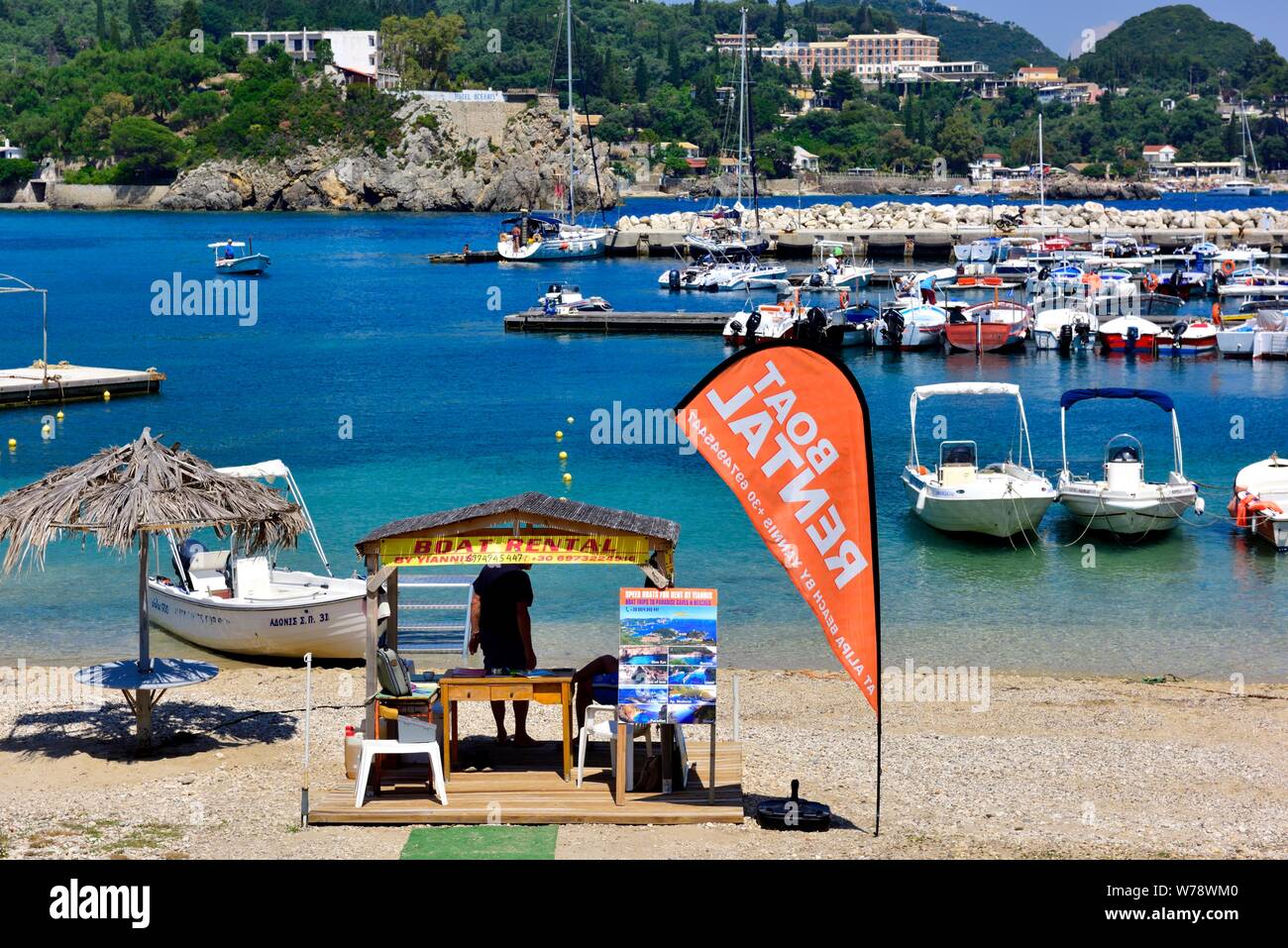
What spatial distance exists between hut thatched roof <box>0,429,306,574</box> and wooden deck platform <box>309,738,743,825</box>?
267 cm

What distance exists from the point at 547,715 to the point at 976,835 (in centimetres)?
515

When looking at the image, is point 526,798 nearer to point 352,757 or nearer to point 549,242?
point 352,757

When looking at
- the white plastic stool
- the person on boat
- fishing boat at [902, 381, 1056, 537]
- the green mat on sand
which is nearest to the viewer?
the green mat on sand

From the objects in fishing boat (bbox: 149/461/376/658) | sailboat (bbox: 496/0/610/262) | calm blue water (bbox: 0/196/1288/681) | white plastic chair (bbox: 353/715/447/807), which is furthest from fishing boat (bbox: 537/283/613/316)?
white plastic chair (bbox: 353/715/447/807)

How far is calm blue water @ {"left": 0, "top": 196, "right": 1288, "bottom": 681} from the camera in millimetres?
21438

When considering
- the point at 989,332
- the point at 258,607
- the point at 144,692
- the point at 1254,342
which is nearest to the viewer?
the point at 144,692

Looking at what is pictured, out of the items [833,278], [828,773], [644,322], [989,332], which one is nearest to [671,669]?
[828,773]

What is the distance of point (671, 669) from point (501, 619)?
59.5 inches

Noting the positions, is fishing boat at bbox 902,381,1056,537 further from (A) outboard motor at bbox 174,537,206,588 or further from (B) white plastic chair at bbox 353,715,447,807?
(B) white plastic chair at bbox 353,715,447,807

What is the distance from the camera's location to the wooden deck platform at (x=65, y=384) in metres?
43.7

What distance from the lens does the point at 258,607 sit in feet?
62.2

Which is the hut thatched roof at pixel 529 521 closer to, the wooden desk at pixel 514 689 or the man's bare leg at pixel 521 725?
the wooden desk at pixel 514 689

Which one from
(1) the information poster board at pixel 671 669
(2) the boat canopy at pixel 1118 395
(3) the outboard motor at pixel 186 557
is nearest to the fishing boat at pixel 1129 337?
(2) the boat canopy at pixel 1118 395

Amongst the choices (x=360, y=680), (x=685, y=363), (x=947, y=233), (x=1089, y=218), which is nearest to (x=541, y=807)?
(x=360, y=680)
